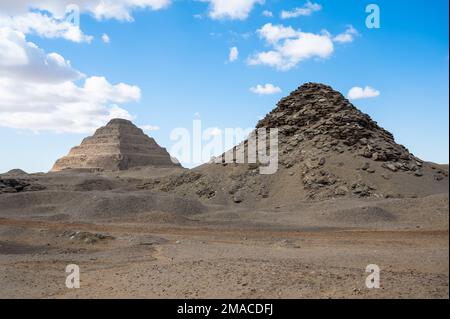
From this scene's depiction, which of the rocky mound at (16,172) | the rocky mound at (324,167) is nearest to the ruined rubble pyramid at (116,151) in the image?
the rocky mound at (16,172)

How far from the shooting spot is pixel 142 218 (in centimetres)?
2280

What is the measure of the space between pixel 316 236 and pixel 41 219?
15053mm

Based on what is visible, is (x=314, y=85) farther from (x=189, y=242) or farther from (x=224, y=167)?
(x=189, y=242)

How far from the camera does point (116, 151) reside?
78.2 metres

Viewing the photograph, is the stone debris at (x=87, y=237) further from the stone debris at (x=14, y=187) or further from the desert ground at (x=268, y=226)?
the stone debris at (x=14, y=187)

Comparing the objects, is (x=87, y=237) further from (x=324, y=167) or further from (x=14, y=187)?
(x=14, y=187)

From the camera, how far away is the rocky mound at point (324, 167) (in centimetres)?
2612

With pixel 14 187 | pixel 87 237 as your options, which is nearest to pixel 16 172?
pixel 14 187

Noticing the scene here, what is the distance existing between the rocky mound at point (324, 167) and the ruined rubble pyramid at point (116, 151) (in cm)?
4324

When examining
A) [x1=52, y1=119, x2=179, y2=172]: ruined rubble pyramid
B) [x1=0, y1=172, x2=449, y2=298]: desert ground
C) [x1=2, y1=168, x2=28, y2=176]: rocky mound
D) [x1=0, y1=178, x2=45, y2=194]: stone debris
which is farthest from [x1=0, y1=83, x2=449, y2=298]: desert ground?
[x1=2, y1=168, x2=28, y2=176]: rocky mound

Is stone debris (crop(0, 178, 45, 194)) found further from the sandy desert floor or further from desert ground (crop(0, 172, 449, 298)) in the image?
the sandy desert floor

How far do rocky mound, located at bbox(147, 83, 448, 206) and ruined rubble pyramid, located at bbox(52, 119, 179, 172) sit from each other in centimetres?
4324
